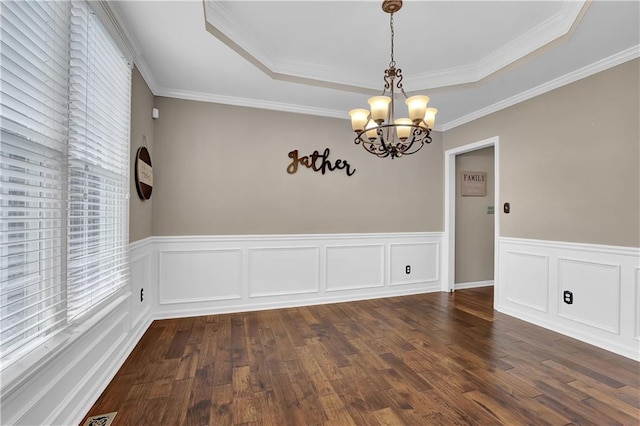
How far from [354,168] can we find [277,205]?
1205 millimetres

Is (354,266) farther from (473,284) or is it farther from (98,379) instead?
(98,379)

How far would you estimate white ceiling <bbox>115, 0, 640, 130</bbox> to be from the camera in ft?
7.34

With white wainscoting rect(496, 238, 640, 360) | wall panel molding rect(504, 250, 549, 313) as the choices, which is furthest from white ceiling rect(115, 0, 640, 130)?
wall panel molding rect(504, 250, 549, 313)

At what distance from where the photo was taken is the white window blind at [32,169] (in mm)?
1154

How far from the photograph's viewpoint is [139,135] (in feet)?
9.18

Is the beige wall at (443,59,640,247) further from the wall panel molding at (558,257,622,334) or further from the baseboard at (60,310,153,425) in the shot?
the baseboard at (60,310,153,425)

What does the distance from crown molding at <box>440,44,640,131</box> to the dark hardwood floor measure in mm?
2537

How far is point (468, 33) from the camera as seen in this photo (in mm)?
2602

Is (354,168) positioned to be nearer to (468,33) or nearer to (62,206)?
(468,33)

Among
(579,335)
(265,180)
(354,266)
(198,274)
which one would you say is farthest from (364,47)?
(579,335)

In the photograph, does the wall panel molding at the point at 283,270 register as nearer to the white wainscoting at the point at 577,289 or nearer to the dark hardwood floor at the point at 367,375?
the dark hardwood floor at the point at 367,375

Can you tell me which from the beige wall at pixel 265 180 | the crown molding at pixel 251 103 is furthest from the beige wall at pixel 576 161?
the crown molding at pixel 251 103

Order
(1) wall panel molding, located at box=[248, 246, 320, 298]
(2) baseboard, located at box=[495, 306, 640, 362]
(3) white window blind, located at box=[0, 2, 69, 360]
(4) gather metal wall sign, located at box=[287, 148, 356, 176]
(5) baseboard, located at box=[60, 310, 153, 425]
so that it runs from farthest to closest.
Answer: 1. (4) gather metal wall sign, located at box=[287, 148, 356, 176]
2. (1) wall panel molding, located at box=[248, 246, 320, 298]
3. (2) baseboard, located at box=[495, 306, 640, 362]
4. (5) baseboard, located at box=[60, 310, 153, 425]
5. (3) white window blind, located at box=[0, 2, 69, 360]

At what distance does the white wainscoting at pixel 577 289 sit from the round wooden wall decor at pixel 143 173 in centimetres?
408
